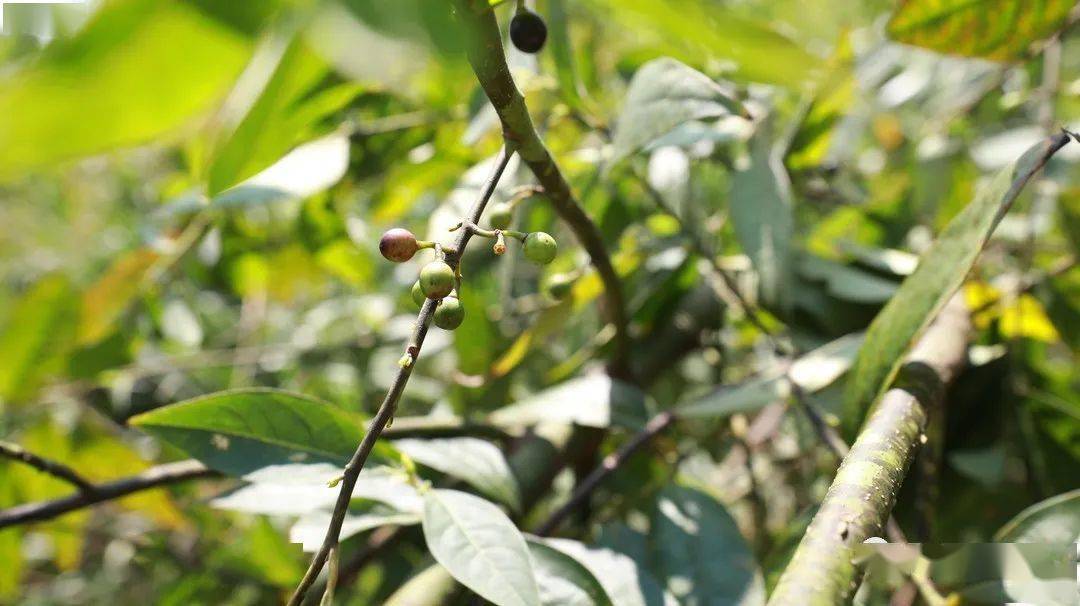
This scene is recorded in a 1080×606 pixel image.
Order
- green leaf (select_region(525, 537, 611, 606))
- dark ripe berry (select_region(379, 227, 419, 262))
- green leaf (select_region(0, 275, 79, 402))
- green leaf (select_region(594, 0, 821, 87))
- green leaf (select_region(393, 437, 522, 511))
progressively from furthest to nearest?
1. green leaf (select_region(0, 275, 79, 402))
2. green leaf (select_region(393, 437, 522, 511))
3. green leaf (select_region(525, 537, 611, 606))
4. dark ripe berry (select_region(379, 227, 419, 262))
5. green leaf (select_region(594, 0, 821, 87))

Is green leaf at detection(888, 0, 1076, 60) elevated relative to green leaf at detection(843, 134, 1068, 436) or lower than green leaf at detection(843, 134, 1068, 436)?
elevated

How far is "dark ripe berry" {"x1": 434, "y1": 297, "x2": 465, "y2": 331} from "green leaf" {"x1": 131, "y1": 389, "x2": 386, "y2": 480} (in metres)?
0.20

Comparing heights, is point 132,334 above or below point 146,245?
below

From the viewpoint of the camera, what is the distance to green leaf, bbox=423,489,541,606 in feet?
1.42

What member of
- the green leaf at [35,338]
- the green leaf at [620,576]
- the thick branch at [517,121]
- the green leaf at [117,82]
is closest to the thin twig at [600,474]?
the green leaf at [620,576]

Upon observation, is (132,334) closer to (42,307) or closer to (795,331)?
(42,307)

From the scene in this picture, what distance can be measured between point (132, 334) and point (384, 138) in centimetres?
48

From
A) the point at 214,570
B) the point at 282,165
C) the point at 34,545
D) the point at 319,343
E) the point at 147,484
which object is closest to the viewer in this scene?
the point at 147,484

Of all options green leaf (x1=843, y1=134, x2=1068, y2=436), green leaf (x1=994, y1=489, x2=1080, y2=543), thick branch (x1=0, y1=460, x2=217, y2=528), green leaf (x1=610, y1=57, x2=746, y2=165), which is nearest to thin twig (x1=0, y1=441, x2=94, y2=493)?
thick branch (x1=0, y1=460, x2=217, y2=528)

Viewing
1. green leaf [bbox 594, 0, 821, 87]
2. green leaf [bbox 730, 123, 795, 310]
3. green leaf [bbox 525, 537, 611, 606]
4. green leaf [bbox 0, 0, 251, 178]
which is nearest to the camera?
green leaf [bbox 0, 0, 251, 178]

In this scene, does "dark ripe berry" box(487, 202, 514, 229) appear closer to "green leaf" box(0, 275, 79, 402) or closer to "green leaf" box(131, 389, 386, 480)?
"green leaf" box(131, 389, 386, 480)

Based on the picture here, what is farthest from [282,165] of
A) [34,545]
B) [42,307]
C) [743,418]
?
[34,545]

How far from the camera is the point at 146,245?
1118mm

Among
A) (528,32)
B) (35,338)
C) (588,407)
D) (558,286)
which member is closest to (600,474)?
(588,407)
